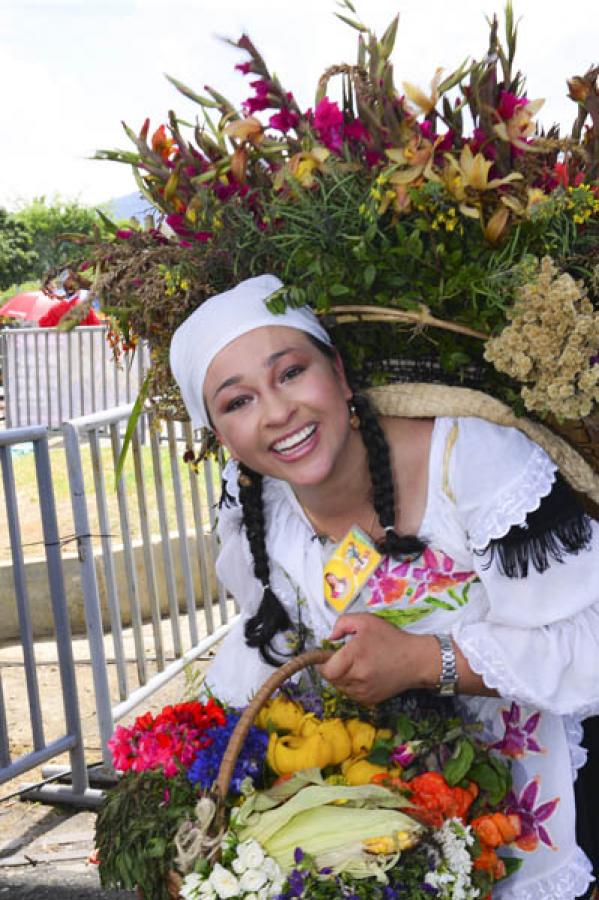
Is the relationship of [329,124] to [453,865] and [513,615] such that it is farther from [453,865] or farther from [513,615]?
[453,865]

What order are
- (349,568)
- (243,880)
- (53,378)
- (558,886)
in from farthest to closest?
(53,378) < (349,568) < (558,886) < (243,880)

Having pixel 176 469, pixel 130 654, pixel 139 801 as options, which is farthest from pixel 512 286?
pixel 130 654

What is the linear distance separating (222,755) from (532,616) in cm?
65

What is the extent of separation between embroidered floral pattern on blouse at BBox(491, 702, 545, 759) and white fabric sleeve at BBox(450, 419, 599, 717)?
151 mm

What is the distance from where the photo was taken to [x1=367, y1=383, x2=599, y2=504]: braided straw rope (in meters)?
2.29

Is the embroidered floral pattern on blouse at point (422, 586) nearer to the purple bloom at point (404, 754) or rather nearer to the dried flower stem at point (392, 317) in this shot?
the purple bloom at point (404, 754)

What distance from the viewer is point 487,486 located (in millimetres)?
2191

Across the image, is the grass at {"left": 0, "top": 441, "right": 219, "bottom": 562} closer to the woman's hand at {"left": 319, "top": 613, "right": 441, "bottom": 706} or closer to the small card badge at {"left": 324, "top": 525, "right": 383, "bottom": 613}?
the small card badge at {"left": 324, "top": 525, "right": 383, "bottom": 613}

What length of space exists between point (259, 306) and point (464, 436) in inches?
19.1

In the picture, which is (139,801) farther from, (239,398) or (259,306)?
(259,306)

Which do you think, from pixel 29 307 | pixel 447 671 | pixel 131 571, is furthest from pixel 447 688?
pixel 29 307

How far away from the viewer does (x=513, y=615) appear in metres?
2.17

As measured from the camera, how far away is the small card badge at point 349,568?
236 centimetres

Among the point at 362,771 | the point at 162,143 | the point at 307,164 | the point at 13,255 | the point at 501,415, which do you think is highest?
the point at 13,255
